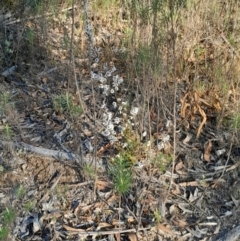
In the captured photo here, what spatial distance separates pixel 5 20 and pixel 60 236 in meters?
2.45

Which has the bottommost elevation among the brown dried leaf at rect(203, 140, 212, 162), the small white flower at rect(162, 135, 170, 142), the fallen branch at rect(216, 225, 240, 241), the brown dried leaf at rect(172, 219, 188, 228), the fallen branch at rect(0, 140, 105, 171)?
the fallen branch at rect(216, 225, 240, 241)

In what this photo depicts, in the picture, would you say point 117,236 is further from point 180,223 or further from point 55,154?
point 55,154

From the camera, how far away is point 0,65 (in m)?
4.61

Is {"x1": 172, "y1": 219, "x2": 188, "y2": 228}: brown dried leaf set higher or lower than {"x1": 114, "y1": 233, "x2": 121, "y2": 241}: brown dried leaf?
lower

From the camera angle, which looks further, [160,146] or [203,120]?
[203,120]

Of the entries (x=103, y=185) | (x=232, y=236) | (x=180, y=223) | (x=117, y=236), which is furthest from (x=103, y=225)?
(x=232, y=236)

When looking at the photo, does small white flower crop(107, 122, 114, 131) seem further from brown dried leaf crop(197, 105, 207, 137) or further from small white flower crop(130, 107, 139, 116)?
brown dried leaf crop(197, 105, 207, 137)

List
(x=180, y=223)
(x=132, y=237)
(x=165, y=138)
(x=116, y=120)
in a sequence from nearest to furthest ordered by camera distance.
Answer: (x=132, y=237)
(x=180, y=223)
(x=165, y=138)
(x=116, y=120)

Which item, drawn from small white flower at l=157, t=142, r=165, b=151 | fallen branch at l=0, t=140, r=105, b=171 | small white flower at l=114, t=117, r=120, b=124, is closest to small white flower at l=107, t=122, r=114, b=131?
small white flower at l=114, t=117, r=120, b=124

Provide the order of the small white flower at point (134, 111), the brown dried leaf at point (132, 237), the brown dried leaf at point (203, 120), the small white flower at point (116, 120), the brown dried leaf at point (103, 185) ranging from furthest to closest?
the brown dried leaf at point (203, 120) < the small white flower at point (116, 120) < the small white flower at point (134, 111) < the brown dried leaf at point (103, 185) < the brown dried leaf at point (132, 237)

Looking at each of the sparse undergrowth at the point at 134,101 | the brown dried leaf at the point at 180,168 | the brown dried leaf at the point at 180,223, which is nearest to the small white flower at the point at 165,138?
the sparse undergrowth at the point at 134,101

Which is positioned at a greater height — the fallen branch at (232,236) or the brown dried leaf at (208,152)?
the brown dried leaf at (208,152)

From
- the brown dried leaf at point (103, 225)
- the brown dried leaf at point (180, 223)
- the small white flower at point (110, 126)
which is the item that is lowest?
the brown dried leaf at point (180, 223)

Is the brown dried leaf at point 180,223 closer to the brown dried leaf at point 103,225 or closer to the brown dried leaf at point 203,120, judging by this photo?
the brown dried leaf at point 103,225
